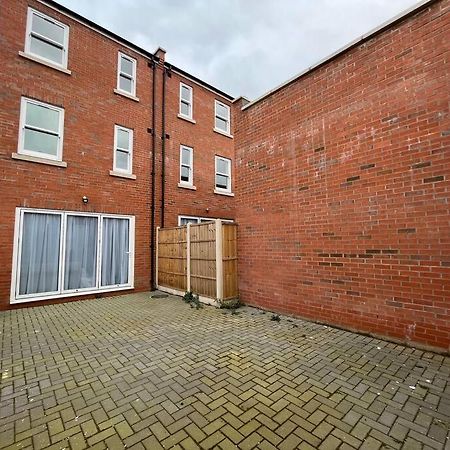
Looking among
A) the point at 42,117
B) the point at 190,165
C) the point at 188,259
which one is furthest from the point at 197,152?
the point at 42,117

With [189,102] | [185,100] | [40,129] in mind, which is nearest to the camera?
[40,129]

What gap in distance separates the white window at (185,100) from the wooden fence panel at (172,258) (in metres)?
5.19

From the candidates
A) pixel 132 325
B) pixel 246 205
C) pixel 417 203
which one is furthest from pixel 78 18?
pixel 417 203

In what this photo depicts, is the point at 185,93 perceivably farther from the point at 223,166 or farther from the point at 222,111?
the point at 223,166

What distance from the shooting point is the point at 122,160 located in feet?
29.8

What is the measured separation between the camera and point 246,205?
275 inches

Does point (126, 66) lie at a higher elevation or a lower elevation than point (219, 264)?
higher

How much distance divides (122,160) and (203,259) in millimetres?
4585

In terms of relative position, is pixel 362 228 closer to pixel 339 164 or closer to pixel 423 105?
pixel 339 164

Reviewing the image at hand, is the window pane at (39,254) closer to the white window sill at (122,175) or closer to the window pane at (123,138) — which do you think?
the white window sill at (122,175)

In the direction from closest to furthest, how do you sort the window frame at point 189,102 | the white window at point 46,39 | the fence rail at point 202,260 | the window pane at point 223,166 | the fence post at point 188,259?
the fence rail at point 202,260, the white window at point 46,39, the fence post at point 188,259, the window frame at point 189,102, the window pane at point 223,166

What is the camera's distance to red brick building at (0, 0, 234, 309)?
6980 mm

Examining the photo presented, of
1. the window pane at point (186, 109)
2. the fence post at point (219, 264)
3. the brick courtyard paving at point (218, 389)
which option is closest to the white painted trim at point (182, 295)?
the fence post at point (219, 264)

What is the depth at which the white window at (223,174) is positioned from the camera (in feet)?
39.7
